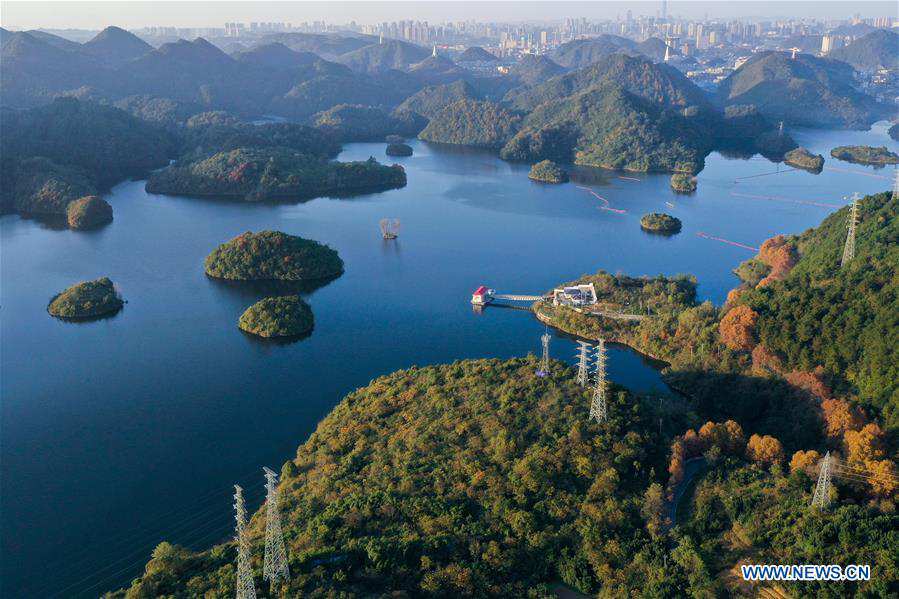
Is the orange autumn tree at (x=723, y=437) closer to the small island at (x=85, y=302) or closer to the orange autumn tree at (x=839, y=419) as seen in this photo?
the orange autumn tree at (x=839, y=419)

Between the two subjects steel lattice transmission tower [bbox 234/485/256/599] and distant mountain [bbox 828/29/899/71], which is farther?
distant mountain [bbox 828/29/899/71]

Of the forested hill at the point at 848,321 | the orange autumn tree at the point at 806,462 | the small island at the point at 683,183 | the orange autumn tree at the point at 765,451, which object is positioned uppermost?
the forested hill at the point at 848,321

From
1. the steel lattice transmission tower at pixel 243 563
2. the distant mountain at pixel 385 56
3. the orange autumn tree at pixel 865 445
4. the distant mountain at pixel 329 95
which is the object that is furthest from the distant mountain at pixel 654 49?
the steel lattice transmission tower at pixel 243 563

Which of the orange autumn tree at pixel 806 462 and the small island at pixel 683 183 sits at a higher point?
the orange autumn tree at pixel 806 462

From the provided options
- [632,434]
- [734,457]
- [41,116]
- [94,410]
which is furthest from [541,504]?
[41,116]

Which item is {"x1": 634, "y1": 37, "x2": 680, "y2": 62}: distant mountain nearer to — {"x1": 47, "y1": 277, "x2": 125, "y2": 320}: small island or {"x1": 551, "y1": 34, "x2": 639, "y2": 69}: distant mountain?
{"x1": 551, "y1": 34, "x2": 639, "y2": 69}: distant mountain

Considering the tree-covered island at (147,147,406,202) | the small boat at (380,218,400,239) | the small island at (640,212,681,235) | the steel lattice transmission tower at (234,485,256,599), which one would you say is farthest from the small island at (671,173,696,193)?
the steel lattice transmission tower at (234,485,256,599)
